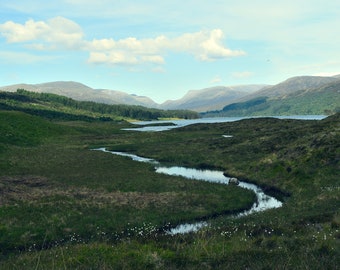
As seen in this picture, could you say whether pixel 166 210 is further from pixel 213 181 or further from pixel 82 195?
pixel 213 181

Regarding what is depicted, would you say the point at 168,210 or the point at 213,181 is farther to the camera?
the point at 213,181

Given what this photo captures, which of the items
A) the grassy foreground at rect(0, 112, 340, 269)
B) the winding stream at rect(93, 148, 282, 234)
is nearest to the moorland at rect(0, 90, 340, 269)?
the grassy foreground at rect(0, 112, 340, 269)

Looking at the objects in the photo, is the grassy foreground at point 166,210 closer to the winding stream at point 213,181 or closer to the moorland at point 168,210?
the moorland at point 168,210

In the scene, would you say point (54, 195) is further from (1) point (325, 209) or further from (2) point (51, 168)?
(1) point (325, 209)

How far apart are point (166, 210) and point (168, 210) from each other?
222mm

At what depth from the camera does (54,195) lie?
37906 millimetres

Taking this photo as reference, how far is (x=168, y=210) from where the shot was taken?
1326 inches

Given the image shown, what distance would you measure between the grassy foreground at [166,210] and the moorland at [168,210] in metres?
0.09

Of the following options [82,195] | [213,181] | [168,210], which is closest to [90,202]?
[82,195]

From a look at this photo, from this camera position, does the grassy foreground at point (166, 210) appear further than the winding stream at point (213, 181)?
No

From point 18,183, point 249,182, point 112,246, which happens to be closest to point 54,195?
point 18,183

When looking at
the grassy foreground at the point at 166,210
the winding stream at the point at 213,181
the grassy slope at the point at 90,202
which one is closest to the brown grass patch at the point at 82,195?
the grassy slope at the point at 90,202

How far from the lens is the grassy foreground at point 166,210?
14922 mm

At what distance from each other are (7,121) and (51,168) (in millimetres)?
66889
